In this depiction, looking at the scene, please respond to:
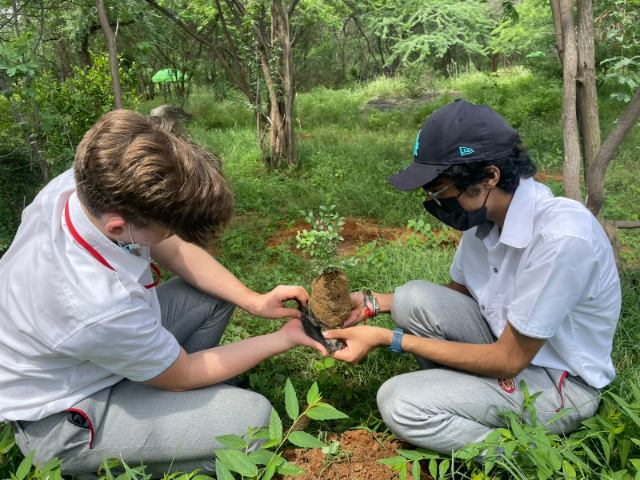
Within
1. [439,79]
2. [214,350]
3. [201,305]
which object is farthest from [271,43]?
[439,79]

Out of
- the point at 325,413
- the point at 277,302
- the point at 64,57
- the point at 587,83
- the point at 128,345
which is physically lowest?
the point at 277,302

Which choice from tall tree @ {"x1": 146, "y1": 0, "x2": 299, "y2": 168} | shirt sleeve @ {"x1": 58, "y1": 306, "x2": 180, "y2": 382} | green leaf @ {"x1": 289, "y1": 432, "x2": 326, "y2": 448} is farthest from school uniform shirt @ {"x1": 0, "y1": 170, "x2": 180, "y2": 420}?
tall tree @ {"x1": 146, "y1": 0, "x2": 299, "y2": 168}

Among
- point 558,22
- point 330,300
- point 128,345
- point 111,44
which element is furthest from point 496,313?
point 111,44

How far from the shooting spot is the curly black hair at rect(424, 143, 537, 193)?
1651 mm

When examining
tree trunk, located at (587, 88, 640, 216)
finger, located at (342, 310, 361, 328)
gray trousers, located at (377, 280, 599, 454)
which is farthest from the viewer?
tree trunk, located at (587, 88, 640, 216)

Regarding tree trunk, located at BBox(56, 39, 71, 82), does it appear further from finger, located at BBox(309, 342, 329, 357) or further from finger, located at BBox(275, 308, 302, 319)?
finger, located at BBox(309, 342, 329, 357)

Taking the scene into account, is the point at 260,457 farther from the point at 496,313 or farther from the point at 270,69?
the point at 270,69

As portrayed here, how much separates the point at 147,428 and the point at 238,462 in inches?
20.8

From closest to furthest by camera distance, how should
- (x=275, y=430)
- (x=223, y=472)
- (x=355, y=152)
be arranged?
(x=223, y=472) < (x=275, y=430) < (x=355, y=152)

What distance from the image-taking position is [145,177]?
135 centimetres

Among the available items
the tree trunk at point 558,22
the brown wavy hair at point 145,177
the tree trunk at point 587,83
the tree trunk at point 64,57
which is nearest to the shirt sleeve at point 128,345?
the brown wavy hair at point 145,177

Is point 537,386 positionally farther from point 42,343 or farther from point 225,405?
point 42,343

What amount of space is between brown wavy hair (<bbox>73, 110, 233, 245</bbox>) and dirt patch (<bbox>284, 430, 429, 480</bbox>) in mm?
1020

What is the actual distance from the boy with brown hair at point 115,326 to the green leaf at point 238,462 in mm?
412
